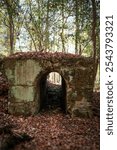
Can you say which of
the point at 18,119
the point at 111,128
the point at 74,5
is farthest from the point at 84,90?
the point at 74,5

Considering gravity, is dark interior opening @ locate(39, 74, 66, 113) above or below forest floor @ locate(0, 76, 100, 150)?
above

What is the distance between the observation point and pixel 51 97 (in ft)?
39.9

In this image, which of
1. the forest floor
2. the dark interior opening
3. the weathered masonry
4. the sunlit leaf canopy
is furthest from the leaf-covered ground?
the sunlit leaf canopy

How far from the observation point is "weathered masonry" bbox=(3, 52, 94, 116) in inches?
371

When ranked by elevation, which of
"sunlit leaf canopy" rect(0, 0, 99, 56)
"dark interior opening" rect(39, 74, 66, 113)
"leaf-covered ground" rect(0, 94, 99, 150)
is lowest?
"leaf-covered ground" rect(0, 94, 99, 150)

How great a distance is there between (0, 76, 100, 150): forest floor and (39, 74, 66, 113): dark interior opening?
1.86ft

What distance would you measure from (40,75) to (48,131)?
2.20 metres

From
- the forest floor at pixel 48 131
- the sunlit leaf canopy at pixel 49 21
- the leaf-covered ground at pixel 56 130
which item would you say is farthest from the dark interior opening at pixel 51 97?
the sunlit leaf canopy at pixel 49 21

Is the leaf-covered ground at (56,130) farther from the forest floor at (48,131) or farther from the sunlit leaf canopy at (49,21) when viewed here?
the sunlit leaf canopy at (49,21)

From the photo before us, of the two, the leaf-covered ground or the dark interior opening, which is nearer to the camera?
the leaf-covered ground

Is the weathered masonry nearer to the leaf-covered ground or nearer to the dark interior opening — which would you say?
the leaf-covered ground

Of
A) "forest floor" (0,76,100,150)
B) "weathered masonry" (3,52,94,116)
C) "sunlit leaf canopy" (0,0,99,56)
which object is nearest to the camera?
"forest floor" (0,76,100,150)

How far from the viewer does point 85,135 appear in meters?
7.81

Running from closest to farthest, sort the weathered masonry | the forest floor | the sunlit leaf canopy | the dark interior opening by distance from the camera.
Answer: the forest floor → the weathered masonry → the dark interior opening → the sunlit leaf canopy
